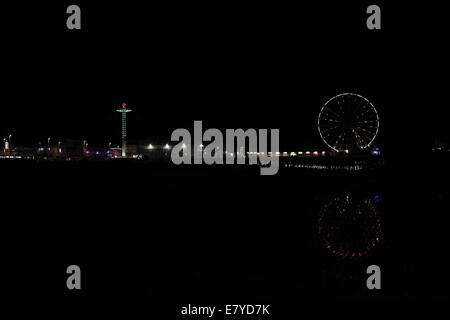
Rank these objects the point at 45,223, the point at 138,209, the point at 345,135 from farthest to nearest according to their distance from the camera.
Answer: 1. the point at 345,135
2. the point at 138,209
3. the point at 45,223

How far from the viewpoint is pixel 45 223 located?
441 inches

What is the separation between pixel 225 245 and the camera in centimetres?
891

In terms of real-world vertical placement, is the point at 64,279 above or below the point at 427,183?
below

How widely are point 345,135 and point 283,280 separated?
37.1m

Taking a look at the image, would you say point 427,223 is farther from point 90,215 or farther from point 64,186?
point 64,186

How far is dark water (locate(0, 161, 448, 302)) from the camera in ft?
21.3

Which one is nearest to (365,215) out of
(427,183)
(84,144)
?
(427,183)

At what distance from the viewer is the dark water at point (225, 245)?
21.3 ft

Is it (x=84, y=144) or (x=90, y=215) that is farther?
(x=84, y=144)

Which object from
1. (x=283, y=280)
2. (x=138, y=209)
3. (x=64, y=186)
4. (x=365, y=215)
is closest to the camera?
(x=283, y=280)

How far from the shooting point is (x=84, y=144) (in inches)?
3364

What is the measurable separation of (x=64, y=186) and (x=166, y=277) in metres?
15.4

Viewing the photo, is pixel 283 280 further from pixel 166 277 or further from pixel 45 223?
pixel 45 223
